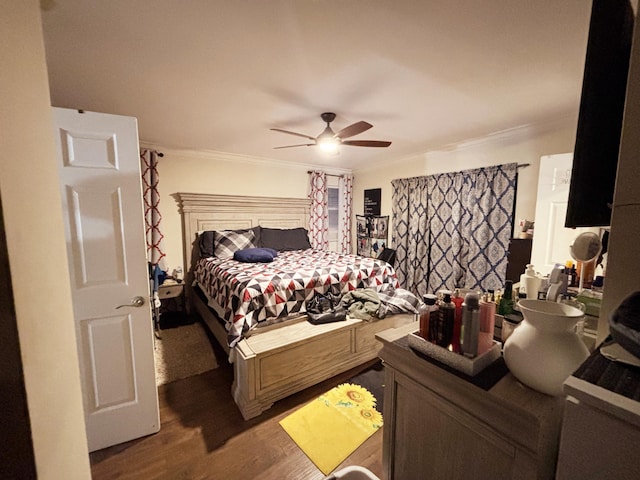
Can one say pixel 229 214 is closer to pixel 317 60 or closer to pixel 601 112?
pixel 317 60

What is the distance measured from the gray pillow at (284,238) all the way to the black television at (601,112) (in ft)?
11.4

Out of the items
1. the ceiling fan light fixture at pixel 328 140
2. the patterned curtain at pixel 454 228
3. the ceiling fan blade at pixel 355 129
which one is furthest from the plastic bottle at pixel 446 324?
the patterned curtain at pixel 454 228

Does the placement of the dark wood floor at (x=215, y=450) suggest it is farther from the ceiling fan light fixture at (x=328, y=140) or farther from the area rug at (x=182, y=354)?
the ceiling fan light fixture at (x=328, y=140)

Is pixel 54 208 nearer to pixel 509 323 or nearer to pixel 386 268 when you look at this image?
pixel 509 323

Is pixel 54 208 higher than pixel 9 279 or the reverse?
higher

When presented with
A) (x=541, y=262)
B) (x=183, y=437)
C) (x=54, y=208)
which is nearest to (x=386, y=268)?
(x=541, y=262)

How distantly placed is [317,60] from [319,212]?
3285 mm

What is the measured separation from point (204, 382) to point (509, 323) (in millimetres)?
2193

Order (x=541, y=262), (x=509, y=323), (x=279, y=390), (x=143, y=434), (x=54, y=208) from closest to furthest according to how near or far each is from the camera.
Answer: (x=54, y=208)
(x=509, y=323)
(x=143, y=434)
(x=279, y=390)
(x=541, y=262)

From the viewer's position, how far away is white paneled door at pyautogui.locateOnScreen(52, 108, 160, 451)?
133 centimetres

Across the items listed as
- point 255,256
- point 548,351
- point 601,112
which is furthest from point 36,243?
point 255,256

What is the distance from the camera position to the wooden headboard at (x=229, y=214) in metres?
3.71

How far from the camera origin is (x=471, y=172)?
3.28 meters

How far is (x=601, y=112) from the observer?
0.83 metres
